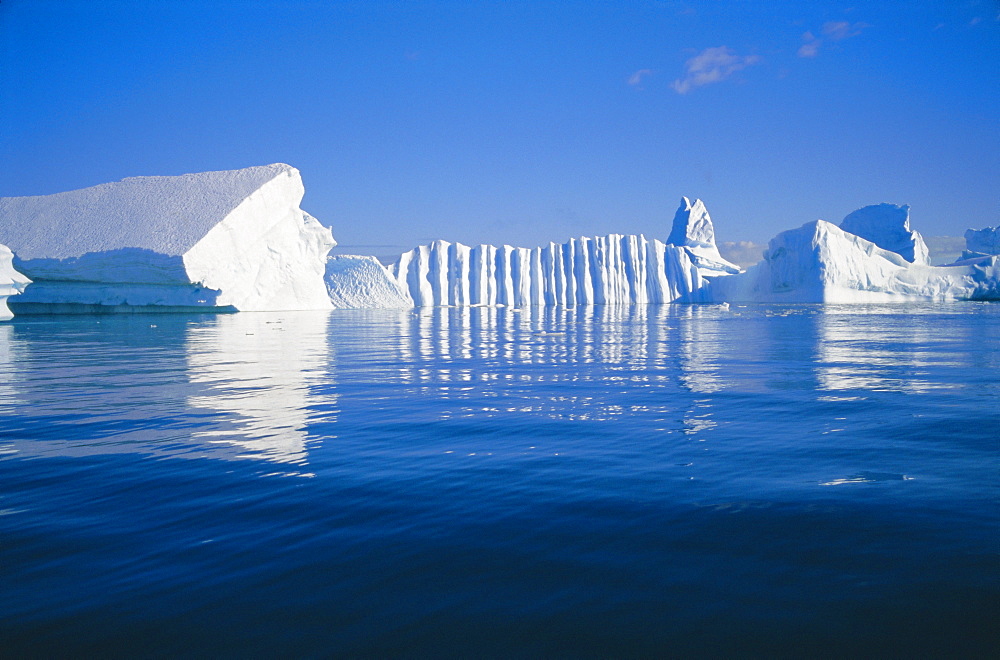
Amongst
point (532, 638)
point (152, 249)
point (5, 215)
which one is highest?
point (5, 215)

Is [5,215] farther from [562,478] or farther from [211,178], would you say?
[562,478]

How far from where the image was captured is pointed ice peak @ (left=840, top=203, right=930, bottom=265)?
59.4m

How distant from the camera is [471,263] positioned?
60.8 metres

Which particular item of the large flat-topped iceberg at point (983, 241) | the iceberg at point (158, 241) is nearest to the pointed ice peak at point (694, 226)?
the large flat-topped iceberg at point (983, 241)

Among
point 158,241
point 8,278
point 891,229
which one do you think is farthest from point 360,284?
point 891,229

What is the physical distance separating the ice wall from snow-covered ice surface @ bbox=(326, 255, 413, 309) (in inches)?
343

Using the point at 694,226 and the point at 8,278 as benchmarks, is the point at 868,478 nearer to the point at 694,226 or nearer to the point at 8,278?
the point at 8,278

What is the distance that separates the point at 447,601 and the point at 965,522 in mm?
1940

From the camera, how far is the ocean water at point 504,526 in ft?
5.59

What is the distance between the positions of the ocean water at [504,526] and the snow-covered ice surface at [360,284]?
46230 mm

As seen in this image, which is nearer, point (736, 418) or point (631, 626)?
point (631, 626)

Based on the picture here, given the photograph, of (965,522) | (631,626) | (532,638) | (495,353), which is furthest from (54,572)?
(495,353)

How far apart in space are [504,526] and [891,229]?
69103 mm

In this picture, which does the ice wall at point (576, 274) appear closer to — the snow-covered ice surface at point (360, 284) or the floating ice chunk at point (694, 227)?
the snow-covered ice surface at point (360, 284)
